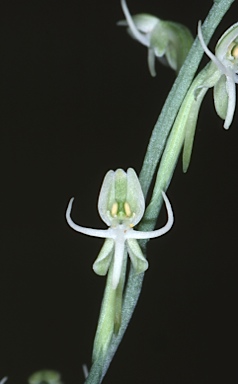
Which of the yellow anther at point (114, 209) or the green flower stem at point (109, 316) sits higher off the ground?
the yellow anther at point (114, 209)

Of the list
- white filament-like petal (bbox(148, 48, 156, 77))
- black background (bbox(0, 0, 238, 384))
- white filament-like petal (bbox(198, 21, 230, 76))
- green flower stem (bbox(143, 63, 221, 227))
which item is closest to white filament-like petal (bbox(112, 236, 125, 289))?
green flower stem (bbox(143, 63, 221, 227))

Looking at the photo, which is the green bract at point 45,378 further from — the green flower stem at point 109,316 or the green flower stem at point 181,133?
the green flower stem at point 181,133

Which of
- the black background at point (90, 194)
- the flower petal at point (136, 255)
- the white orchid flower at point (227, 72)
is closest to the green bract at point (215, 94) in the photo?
the white orchid flower at point (227, 72)

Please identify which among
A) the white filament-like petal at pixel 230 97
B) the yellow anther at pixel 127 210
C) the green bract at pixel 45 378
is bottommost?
the green bract at pixel 45 378

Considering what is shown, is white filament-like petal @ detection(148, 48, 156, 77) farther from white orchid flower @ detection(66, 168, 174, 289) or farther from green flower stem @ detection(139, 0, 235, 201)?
white orchid flower @ detection(66, 168, 174, 289)

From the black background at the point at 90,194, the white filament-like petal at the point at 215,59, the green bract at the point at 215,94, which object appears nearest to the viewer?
the white filament-like petal at the point at 215,59

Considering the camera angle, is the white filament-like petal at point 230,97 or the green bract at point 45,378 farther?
the green bract at point 45,378

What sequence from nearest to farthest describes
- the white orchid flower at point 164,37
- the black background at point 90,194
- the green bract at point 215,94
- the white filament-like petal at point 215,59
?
the white filament-like petal at point 215,59 → the green bract at point 215,94 → the white orchid flower at point 164,37 → the black background at point 90,194

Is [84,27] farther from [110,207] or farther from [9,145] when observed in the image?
[110,207]

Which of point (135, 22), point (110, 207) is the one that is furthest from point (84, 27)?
point (110, 207)
